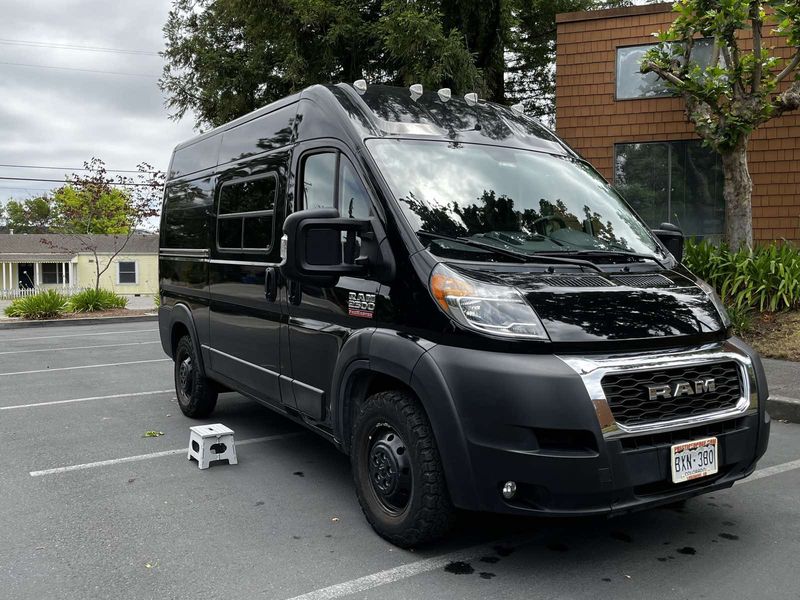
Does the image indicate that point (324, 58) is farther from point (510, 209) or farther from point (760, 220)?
point (510, 209)

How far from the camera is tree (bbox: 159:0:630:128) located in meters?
15.7

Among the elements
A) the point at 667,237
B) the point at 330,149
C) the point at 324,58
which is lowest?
the point at 667,237

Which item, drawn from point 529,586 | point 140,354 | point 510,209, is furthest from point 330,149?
point 140,354

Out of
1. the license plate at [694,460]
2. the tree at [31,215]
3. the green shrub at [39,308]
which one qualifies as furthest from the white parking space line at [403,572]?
the tree at [31,215]

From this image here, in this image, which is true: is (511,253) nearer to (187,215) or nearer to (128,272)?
(187,215)

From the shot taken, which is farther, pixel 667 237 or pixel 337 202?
pixel 667 237

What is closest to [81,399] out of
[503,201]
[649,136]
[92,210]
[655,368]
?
[503,201]

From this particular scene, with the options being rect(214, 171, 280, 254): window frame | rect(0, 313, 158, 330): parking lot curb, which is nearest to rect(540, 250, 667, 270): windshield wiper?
rect(214, 171, 280, 254): window frame

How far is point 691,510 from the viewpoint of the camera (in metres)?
4.33

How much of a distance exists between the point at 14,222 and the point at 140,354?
8481cm

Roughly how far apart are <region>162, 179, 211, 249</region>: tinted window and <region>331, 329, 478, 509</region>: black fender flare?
3010mm

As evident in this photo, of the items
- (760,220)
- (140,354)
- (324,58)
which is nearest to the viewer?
(140,354)

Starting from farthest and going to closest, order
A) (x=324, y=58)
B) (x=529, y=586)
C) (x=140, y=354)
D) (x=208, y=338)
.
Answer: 1. (x=324, y=58)
2. (x=140, y=354)
3. (x=208, y=338)
4. (x=529, y=586)

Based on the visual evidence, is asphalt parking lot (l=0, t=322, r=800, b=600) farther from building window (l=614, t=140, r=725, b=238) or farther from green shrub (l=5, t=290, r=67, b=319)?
green shrub (l=5, t=290, r=67, b=319)
